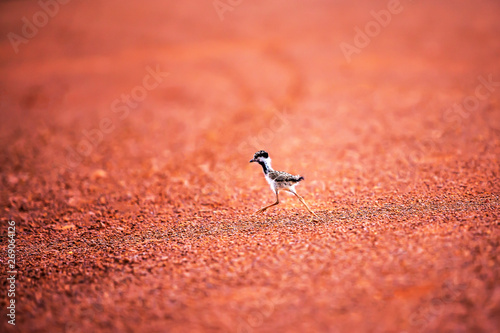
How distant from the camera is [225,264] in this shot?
4.79 m

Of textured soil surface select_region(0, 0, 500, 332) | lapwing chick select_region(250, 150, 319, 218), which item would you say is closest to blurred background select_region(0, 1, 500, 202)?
textured soil surface select_region(0, 0, 500, 332)

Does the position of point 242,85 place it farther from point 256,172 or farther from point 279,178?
point 279,178

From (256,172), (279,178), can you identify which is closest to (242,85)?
(256,172)

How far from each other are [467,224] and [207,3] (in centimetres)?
1944

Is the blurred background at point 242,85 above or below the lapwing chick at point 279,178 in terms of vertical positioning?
above

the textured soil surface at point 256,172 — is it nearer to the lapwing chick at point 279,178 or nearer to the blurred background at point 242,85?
the blurred background at point 242,85

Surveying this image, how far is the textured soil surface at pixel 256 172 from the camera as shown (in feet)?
13.4

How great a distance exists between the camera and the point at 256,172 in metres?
8.12

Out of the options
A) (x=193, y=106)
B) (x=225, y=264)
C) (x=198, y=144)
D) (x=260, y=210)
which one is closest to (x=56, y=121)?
(x=193, y=106)

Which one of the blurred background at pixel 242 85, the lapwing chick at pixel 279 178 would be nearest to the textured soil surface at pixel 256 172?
the blurred background at pixel 242 85

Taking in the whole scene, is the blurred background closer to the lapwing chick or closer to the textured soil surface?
the textured soil surface

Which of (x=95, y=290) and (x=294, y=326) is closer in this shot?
(x=294, y=326)

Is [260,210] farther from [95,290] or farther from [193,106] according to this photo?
[193,106]

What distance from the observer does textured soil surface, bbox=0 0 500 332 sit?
161 inches
